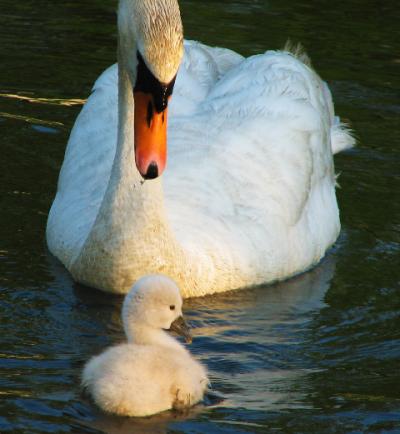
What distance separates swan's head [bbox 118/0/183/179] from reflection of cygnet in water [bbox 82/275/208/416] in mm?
1044

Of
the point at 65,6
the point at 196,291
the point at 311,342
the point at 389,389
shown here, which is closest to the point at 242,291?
the point at 196,291

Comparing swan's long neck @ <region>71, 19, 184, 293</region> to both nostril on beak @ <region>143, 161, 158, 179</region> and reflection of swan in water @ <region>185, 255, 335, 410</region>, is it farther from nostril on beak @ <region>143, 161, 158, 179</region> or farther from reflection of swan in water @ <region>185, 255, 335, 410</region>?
nostril on beak @ <region>143, 161, 158, 179</region>

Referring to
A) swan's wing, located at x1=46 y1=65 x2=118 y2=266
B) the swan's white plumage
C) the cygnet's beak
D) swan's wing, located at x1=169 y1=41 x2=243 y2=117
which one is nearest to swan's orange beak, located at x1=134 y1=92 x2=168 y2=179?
the swan's white plumage

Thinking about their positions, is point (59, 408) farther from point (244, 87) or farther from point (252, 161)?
point (244, 87)

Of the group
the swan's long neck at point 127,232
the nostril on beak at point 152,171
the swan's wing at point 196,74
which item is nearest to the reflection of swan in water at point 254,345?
the swan's long neck at point 127,232

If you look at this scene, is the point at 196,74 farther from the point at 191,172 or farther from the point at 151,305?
the point at 151,305

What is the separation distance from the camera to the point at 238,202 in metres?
10.8

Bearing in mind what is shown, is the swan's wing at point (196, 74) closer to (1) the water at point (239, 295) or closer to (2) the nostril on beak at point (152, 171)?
(1) the water at point (239, 295)

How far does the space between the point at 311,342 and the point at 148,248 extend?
1.34 meters

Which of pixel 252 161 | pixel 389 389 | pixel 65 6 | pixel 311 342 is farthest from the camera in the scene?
pixel 65 6

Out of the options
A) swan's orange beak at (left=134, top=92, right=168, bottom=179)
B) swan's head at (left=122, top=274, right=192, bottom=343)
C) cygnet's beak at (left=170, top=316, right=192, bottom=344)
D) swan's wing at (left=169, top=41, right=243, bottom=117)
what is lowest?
swan's wing at (left=169, top=41, right=243, bottom=117)

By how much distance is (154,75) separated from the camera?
9.31 meters

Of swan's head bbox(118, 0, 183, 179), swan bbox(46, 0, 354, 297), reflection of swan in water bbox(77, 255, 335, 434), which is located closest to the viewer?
reflection of swan in water bbox(77, 255, 335, 434)

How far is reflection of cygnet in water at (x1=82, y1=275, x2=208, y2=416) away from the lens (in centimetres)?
809
